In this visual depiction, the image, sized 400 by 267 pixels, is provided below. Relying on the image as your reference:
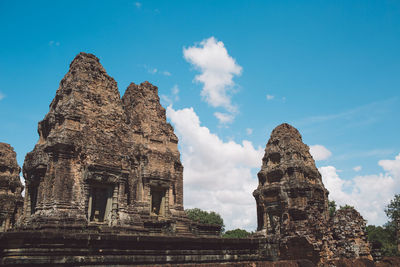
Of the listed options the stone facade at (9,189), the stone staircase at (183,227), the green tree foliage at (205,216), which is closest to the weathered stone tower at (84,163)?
the stone staircase at (183,227)

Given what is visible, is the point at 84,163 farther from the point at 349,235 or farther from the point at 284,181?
the point at 284,181

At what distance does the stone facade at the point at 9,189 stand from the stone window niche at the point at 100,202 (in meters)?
14.3

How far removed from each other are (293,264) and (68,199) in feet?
30.9

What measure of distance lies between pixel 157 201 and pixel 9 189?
44.2 feet

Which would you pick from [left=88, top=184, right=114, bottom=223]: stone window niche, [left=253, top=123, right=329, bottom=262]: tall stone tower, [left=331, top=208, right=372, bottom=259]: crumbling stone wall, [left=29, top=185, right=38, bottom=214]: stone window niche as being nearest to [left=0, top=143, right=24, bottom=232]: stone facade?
[left=29, top=185, right=38, bottom=214]: stone window niche

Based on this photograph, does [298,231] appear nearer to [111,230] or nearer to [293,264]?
[293,264]

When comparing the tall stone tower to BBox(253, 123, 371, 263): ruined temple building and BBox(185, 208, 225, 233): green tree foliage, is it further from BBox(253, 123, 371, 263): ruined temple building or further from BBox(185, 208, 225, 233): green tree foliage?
BBox(185, 208, 225, 233): green tree foliage

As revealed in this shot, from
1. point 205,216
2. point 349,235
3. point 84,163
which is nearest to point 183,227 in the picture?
point 84,163

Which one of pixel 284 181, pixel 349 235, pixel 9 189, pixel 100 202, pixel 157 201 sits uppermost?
pixel 9 189

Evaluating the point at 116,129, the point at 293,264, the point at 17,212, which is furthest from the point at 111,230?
the point at 17,212

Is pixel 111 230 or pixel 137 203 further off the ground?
pixel 137 203

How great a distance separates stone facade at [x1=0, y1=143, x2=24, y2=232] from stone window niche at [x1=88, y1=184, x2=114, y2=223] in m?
14.3

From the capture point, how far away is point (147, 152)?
20.9 meters

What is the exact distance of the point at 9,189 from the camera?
26922mm
